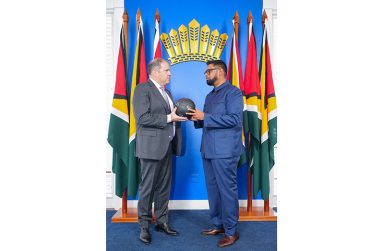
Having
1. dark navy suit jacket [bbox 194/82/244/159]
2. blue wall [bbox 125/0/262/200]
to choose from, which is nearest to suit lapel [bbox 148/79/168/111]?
dark navy suit jacket [bbox 194/82/244/159]

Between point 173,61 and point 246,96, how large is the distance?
948mm

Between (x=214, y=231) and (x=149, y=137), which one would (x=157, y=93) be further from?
(x=214, y=231)

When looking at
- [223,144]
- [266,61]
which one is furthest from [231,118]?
[266,61]

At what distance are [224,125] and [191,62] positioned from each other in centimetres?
128

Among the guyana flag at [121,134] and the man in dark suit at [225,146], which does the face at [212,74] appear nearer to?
the man in dark suit at [225,146]

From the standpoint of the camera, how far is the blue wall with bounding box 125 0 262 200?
336 centimetres

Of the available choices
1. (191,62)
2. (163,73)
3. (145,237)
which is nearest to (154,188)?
(145,237)

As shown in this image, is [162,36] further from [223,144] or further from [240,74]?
[223,144]

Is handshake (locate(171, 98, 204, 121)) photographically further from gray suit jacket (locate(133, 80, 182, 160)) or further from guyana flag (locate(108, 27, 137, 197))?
guyana flag (locate(108, 27, 137, 197))

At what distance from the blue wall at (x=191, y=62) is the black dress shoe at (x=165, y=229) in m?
0.68

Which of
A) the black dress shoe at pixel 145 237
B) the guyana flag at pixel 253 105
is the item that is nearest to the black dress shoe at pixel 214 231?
the black dress shoe at pixel 145 237

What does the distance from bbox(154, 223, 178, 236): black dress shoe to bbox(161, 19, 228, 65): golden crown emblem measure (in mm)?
1806

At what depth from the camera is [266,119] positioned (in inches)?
125

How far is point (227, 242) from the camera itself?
7.77 feet
